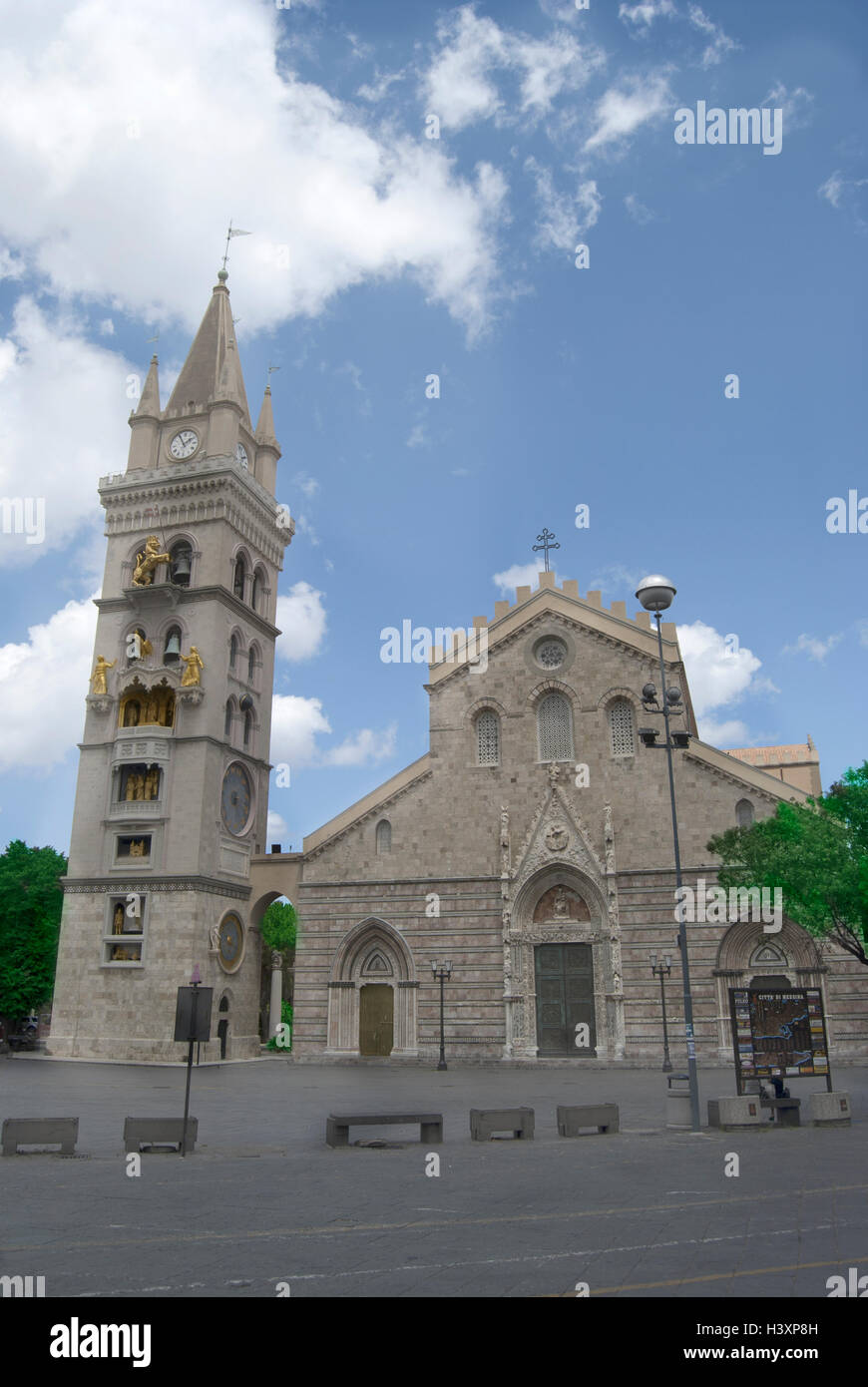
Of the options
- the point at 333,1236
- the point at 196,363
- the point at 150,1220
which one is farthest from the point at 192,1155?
the point at 196,363

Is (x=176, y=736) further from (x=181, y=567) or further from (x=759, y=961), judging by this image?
(x=759, y=961)

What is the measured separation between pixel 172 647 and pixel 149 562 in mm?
4569

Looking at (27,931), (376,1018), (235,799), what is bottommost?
(376,1018)

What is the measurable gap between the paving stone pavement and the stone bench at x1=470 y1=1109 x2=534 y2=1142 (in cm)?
42

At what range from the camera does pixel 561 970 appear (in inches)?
1540

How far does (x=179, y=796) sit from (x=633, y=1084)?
24.1 meters

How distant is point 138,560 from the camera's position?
4981 cm

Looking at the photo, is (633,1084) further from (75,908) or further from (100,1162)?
(75,908)

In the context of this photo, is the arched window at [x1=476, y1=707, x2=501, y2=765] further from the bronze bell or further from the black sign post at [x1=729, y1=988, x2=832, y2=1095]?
the black sign post at [x1=729, y1=988, x2=832, y2=1095]

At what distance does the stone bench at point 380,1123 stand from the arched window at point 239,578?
3661 cm

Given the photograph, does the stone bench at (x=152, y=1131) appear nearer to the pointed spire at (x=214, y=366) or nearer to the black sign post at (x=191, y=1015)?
the black sign post at (x=191, y=1015)

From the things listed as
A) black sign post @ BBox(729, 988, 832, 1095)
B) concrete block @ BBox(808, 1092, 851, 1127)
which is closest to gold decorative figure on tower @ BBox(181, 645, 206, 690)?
black sign post @ BBox(729, 988, 832, 1095)

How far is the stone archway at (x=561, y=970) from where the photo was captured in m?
38.0

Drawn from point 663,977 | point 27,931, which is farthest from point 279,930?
point 663,977
